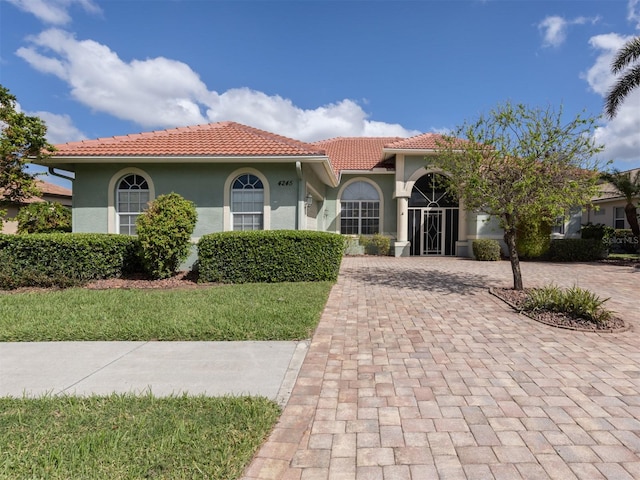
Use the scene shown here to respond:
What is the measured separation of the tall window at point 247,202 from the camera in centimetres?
1180

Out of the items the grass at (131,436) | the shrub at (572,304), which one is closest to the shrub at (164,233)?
the grass at (131,436)

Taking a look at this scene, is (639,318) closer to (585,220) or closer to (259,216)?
(259,216)

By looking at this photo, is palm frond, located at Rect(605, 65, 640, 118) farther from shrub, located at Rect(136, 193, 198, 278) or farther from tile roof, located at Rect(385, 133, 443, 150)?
shrub, located at Rect(136, 193, 198, 278)

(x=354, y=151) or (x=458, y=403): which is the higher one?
(x=354, y=151)

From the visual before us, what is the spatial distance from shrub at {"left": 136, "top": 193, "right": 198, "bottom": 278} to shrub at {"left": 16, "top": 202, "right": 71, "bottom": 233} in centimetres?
393

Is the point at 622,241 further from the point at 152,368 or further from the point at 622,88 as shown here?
the point at 152,368

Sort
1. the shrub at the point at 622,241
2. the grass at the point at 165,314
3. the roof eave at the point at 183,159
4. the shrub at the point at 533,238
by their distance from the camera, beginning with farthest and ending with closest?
the shrub at the point at 622,241 < the shrub at the point at 533,238 < the roof eave at the point at 183,159 < the grass at the point at 165,314

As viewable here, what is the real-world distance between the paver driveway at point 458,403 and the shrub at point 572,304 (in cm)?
53

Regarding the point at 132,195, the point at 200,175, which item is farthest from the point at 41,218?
the point at 200,175

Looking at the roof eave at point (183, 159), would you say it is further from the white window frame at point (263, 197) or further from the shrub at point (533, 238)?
the shrub at point (533, 238)

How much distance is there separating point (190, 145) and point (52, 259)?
524 cm

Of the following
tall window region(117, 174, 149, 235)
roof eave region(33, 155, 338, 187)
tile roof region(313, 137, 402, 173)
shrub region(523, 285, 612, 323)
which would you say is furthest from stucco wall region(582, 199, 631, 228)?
tall window region(117, 174, 149, 235)

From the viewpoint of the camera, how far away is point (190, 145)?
11773mm

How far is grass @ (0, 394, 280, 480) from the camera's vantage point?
→ 2346mm
